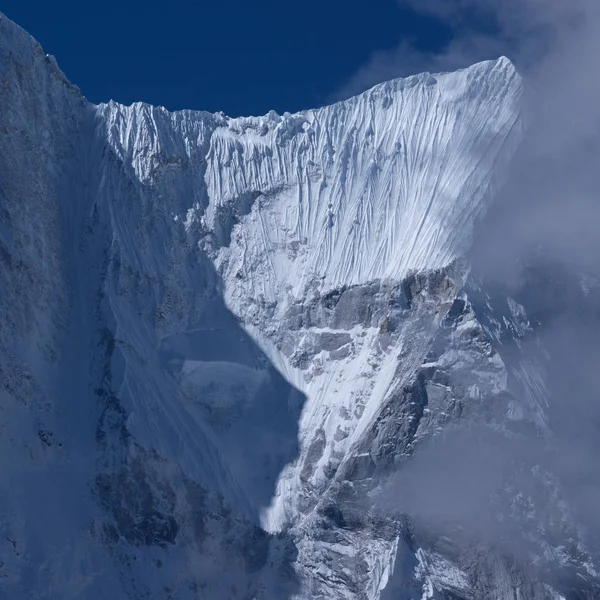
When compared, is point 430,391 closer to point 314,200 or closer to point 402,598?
point 402,598

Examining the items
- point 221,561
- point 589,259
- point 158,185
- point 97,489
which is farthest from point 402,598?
point 158,185

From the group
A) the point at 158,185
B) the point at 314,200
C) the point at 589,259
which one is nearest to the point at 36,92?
the point at 158,185

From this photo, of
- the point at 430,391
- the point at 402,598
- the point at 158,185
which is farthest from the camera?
the point at 158,185

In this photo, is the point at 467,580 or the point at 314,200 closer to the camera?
the point at 467,580

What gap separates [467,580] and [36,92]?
40214 millimetres

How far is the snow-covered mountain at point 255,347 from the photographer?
304 ft

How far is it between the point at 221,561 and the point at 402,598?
10.1m

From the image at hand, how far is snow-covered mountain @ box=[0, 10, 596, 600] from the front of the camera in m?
92.6

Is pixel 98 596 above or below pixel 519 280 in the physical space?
below

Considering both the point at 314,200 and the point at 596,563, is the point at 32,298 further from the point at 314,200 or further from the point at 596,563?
the point at 596,563

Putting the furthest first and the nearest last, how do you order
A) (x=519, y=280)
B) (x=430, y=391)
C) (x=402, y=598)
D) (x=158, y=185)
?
(x=158, y=185) → (x=519, y=280) → (x=430, y=391) → (x=402, y=598)

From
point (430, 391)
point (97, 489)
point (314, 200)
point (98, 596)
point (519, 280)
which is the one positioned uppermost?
point (314, 200)

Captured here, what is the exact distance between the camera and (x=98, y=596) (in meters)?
90.6

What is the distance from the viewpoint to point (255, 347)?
347 feet
